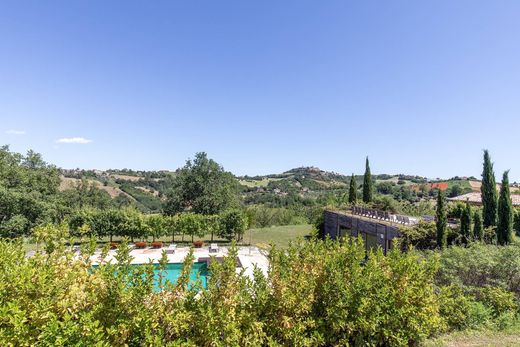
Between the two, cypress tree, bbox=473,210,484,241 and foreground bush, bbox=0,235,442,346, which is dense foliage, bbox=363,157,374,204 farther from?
foreground bush, bbox=0,235,442,346

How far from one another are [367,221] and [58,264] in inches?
722

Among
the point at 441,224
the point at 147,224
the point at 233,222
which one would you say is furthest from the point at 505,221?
the point at 147,224

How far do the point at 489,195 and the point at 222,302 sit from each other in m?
18.1

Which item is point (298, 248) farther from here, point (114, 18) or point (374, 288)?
point (114, 18)

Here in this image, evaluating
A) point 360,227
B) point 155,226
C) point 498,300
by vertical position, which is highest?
point 360,227

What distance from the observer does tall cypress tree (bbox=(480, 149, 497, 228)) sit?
15695 mm

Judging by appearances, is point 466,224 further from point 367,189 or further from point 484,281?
point 367,189

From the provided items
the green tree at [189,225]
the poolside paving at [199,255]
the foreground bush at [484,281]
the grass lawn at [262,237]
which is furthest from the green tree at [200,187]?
the foreground bush at [484,281]

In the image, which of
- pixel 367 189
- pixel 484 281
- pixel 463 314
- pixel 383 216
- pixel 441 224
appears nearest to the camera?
pixel 463 314

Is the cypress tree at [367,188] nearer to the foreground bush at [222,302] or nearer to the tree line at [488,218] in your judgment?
the tree line at [488,218]

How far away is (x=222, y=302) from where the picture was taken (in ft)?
11.6

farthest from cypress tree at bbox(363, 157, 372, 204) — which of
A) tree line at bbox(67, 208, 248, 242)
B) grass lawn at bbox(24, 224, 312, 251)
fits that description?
tree line at bbox(67, 208, 248, 242)

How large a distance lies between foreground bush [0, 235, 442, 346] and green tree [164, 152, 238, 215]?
2881 centimetres

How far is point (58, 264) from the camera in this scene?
361cm
